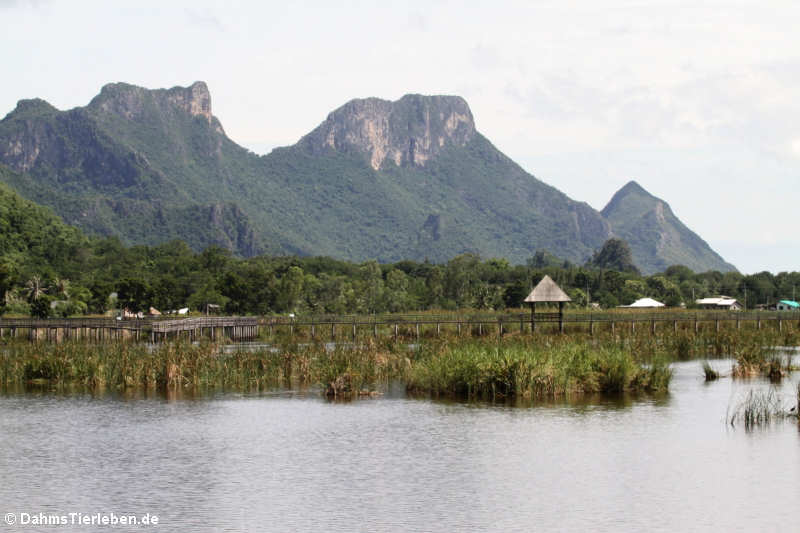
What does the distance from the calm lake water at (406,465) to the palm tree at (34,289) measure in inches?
2995

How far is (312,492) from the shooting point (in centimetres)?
2122

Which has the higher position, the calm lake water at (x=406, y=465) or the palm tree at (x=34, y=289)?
the palm tree at (x=34, y=289)

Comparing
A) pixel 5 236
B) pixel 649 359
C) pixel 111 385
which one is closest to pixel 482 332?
pixel 649 359

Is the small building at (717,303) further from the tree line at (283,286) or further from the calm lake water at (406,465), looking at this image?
the calm lake water at (406,465)

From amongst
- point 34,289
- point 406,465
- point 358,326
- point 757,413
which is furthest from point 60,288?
point 757,413

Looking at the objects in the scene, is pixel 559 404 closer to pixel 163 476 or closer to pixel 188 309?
pixel 163 476

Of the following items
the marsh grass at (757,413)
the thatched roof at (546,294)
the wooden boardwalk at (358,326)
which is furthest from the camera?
the wooden boardwalk at (358,326)

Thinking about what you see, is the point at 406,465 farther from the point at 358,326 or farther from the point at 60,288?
the point at 60,288

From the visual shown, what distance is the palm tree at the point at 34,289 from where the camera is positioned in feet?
349

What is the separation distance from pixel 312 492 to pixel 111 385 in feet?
71.3

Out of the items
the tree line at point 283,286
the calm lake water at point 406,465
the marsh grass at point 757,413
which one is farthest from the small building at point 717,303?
the marsh grass at point 757,413

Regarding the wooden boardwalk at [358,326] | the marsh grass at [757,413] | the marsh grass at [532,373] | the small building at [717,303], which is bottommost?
the marsh grass at [757,413]

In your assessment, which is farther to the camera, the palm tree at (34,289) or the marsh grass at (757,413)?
the palm tree at (34,289)

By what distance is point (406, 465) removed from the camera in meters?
23.9
